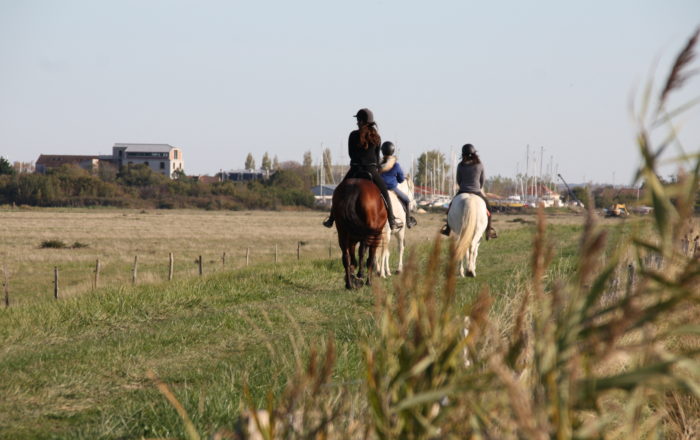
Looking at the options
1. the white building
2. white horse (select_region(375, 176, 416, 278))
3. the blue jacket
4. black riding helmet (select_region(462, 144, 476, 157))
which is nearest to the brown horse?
white horse (select_region(375, 176, 416, 278))

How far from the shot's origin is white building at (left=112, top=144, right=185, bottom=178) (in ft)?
583

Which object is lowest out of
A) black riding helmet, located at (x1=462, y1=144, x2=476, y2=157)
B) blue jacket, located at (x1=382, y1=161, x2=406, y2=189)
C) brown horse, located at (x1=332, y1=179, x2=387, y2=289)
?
brown horse, located at (x1=332, y1=179, x2=387, y2=289)

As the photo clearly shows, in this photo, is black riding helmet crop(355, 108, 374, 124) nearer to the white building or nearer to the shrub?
the shrub

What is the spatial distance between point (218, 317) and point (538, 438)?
9.70m

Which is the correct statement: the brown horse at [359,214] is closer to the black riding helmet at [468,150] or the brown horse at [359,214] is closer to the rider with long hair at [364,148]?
the rider with long hair at [364,148]

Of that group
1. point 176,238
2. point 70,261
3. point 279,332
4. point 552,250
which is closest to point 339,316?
point 279,332

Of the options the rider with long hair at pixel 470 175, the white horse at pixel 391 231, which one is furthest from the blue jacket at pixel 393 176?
the rider with long hair at pixel 470 175

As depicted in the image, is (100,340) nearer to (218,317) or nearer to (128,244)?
(218,317)

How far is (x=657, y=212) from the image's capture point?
2.34 m

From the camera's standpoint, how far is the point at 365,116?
48.0 ft

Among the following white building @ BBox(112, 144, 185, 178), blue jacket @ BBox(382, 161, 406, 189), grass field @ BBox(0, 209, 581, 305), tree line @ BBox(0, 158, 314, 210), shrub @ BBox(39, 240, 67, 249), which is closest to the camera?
blue jacket @ BBox(382, 161, 406, 189)

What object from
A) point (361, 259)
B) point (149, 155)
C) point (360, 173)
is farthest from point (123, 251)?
point (149, 155)

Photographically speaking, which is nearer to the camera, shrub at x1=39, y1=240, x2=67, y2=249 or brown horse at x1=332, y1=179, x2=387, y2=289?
brown horse at x1=332, y1=179, x2=387, y2=289

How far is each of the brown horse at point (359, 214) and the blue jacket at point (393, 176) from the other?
1956mm
